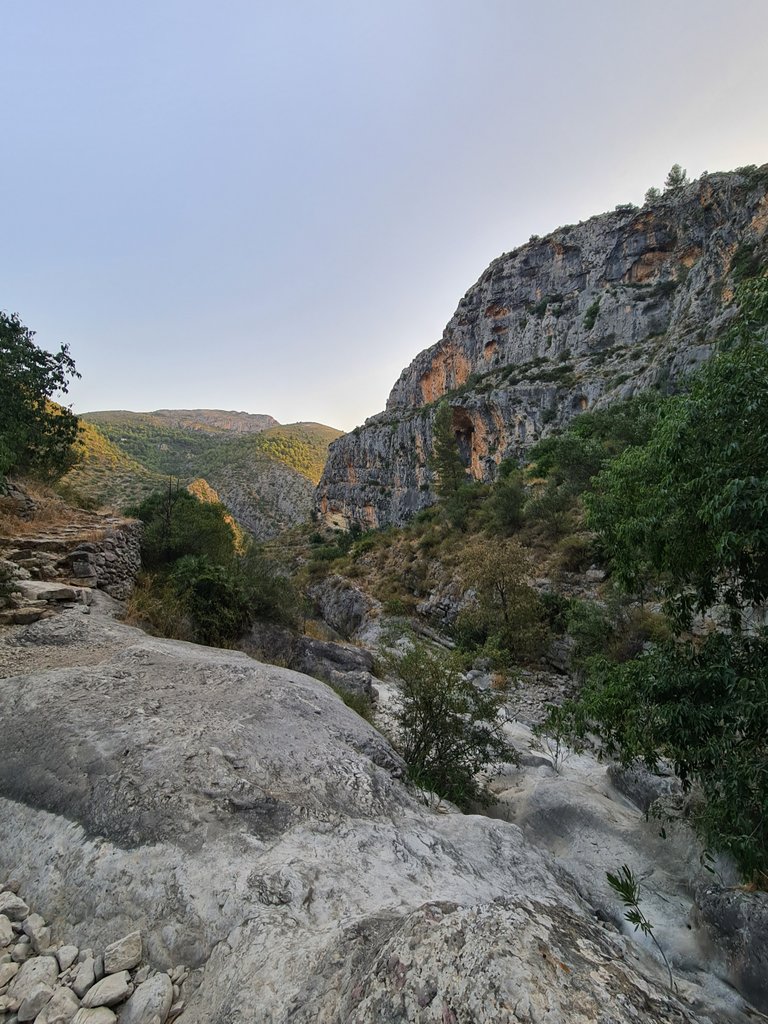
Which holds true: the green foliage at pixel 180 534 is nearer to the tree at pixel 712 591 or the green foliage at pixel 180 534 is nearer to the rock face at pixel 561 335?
the tree at pixel 712 591

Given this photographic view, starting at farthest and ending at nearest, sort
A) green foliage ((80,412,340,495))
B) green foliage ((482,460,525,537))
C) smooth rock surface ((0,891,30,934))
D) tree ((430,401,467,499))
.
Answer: green foliage ((80,412,340,495)) < tree ((430,401,467,499)) < green foliage ((482,460,525,537)) < smooth rock surface ((0,891,30,934))

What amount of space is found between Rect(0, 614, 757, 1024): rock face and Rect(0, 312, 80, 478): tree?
31.6 ft

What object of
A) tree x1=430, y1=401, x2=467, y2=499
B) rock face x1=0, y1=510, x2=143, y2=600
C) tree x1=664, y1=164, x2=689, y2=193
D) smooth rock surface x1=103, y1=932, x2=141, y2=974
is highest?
tree x1=664, y1=164, x2=689, y2=193

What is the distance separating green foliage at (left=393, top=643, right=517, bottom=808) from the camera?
6.82 metres

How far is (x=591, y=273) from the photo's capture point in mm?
54938

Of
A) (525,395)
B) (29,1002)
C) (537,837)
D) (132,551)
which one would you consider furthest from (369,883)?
(525,395)

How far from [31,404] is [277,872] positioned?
51.2ft

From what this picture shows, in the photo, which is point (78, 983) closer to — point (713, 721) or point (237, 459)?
point (713, 721)

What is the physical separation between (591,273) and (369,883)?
67286 millimetres

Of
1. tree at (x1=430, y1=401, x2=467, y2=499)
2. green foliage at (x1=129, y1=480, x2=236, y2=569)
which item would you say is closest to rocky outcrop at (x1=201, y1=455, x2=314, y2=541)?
tree at (x1=430, y1=401, x2=467, y2=499)

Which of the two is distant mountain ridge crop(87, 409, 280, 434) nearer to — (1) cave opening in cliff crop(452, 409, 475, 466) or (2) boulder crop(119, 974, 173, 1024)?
(1) cave opening in cliff crop(452, 409, 475, 466)

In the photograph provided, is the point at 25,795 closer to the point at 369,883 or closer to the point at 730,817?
the point at 369,883

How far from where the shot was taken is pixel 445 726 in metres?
7.18

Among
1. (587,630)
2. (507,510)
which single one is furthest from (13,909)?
(507,510)
